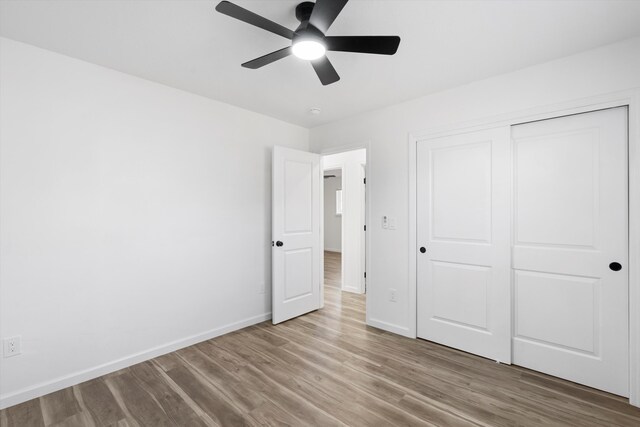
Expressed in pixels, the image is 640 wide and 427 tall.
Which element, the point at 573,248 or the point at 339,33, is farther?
the point at 573,248

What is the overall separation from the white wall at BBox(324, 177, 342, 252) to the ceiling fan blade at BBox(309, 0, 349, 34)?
805 centimetres

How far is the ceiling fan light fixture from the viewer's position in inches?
66.7

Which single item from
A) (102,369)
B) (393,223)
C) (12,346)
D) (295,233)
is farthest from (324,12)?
(102,369)

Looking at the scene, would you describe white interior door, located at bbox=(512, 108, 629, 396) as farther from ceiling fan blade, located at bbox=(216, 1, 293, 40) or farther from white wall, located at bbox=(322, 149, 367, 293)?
white wall, located at bbox=(322, 149, 367, 293)

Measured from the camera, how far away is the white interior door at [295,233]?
3531 millimetres

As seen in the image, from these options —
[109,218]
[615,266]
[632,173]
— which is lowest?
[615,266]

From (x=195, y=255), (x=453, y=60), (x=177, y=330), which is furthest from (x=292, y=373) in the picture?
(x=453, y=60)

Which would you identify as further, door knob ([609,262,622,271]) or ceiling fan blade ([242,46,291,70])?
door knob ([609,262,622,271])

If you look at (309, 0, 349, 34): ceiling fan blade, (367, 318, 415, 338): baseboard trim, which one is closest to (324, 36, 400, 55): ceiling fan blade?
(309, 0, 349, 34): ceiling fan blade

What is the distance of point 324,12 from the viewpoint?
1473mm

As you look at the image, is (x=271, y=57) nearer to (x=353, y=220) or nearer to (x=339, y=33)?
(x=339, y=33)

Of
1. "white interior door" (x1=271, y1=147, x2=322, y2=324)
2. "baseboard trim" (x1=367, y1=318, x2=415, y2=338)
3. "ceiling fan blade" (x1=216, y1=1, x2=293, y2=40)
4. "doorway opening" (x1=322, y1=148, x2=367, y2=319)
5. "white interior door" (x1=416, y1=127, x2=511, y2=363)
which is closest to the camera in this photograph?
"ceiling fan blade" (x1=216, y1=1, x2=293, y2=40)

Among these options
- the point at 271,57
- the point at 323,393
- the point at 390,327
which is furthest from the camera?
the point at 390,327

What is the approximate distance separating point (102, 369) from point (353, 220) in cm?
359
